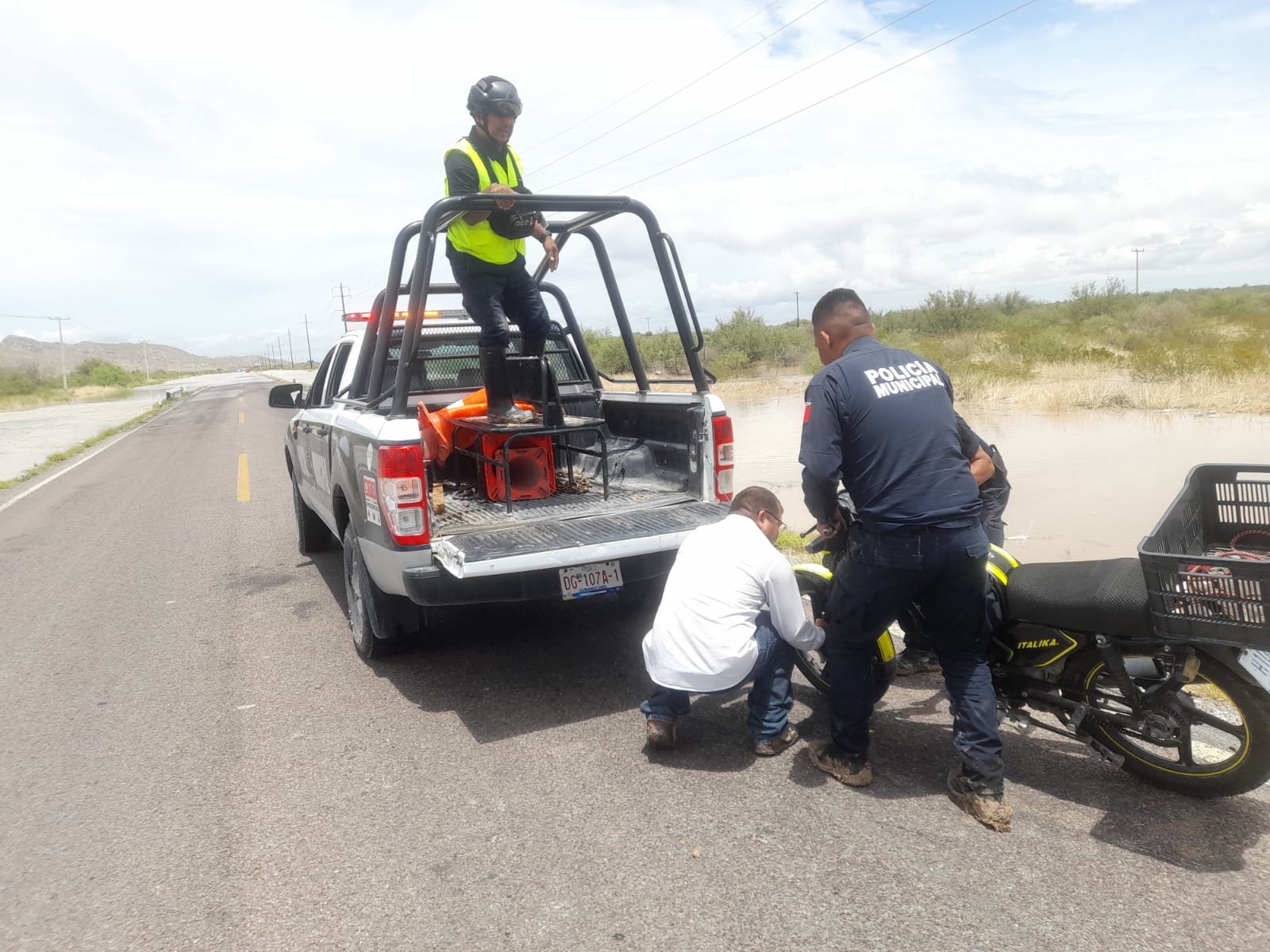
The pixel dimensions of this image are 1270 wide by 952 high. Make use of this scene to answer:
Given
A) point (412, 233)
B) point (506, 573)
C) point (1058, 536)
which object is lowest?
point (1058, 536)

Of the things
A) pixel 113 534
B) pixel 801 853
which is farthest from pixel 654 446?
pixel 113 534

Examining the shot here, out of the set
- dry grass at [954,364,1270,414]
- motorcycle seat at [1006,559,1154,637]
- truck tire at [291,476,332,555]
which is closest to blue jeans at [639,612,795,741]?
motorcycle seat at [1006,559,1154,637]

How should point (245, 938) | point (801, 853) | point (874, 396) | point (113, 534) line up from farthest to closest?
point (113, 534), point (874, 396), point (801, 853), point (245, 938)

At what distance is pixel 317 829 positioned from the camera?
11.3ft

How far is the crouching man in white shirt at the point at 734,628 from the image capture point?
12.6 ft

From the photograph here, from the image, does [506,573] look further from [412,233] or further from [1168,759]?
[1168,759]

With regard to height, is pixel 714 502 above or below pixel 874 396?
below

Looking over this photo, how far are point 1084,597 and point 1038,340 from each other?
30.2 meters

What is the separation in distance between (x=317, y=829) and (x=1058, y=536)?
665cm

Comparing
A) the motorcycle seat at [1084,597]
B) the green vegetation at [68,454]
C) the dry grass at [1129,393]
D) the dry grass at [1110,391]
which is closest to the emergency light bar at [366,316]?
the motorcycle seat at [1084,597]

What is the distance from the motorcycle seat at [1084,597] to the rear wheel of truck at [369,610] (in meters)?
3.00

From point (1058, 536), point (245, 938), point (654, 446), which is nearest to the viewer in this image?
point (245, 938)

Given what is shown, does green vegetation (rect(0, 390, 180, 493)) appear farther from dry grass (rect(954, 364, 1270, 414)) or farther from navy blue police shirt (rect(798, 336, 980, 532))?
dry grass (rect(954, 364, 1270, 414))

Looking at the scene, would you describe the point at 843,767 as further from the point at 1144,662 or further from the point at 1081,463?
the point at 1081,463
